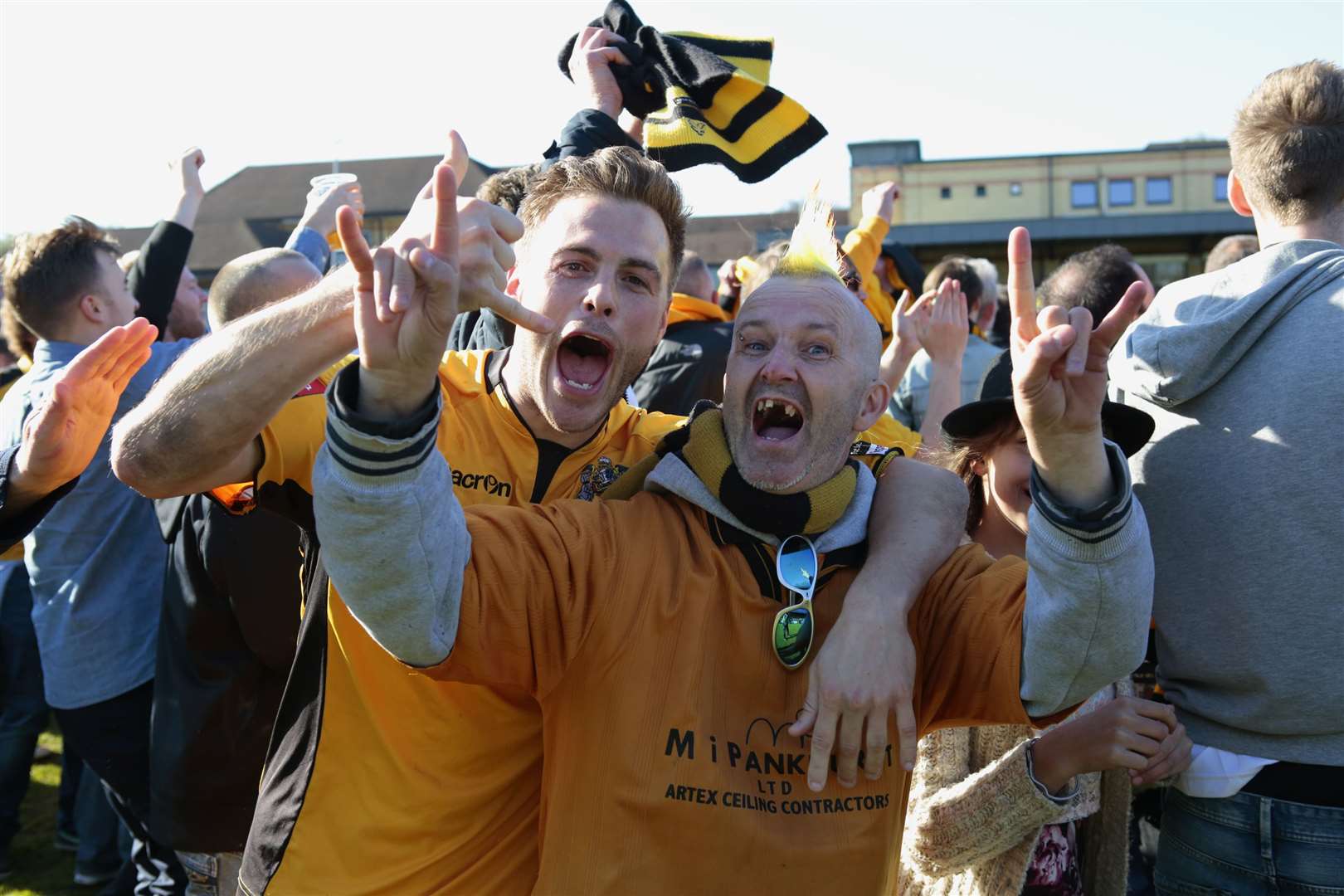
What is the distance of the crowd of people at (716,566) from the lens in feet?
5.45

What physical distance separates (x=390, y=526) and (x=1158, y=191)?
46.2 meters

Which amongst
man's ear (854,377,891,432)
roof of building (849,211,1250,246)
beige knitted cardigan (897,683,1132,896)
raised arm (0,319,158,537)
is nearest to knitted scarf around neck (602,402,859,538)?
man's ear (854,377,891,432)

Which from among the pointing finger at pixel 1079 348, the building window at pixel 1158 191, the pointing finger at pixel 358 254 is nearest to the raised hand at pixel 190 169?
the pointing finger at pixel 358 254

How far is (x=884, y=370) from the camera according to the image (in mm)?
3793

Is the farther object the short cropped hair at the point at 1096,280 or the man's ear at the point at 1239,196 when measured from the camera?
the short cropped hair at the point at 1096,280

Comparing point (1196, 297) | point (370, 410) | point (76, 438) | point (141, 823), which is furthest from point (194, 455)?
point (141, 823)

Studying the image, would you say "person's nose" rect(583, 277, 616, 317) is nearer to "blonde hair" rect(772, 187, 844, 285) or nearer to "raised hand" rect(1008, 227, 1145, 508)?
"blonde hair" rect(772, 187, 844, 285)

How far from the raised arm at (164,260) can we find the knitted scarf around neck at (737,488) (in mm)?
3249

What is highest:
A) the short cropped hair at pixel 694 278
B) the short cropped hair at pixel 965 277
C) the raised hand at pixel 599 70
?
the short cropped hair at pixel 694 278

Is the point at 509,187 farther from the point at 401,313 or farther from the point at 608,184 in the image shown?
the point at 401,313

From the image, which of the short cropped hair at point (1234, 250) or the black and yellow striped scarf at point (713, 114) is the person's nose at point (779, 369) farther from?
the short cropped hair at point (1234, 250)

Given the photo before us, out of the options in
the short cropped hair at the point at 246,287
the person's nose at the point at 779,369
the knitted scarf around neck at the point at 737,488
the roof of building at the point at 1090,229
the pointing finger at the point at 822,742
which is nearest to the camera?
the pointing finger at the point at 822,742

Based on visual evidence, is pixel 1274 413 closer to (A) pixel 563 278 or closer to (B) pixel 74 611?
(A) pixel 563 278

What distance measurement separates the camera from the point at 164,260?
4621 millimetres
